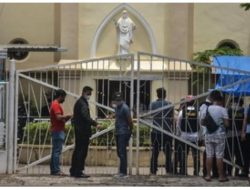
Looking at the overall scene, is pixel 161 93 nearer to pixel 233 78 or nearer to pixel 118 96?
pixel 118 96

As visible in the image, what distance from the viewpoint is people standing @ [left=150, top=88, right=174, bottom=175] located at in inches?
572

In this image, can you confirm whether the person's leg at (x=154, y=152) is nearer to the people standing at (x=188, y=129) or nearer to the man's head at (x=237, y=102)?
the people standing at (x=188, y=129)

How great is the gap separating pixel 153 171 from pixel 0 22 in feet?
39.2

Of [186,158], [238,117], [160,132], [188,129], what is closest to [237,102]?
[238,117]

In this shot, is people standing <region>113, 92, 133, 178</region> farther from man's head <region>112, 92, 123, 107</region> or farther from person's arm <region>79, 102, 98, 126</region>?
person's arm <region>79, 102, 98, 126</region>

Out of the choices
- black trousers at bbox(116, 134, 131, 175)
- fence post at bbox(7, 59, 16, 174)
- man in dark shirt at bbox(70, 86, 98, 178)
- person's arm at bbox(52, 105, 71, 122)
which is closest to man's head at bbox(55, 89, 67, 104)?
person's arm at bbox(52, 105, 71, 122)

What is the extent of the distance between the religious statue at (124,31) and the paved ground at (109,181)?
9.79 metres

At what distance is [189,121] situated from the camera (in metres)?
14.6

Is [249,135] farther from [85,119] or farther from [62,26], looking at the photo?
[62,26]

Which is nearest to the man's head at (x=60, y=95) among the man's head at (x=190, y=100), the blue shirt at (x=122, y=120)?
the blue shirt at (x=122, y=120)

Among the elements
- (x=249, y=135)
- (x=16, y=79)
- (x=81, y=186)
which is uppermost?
(x=16, y=79)

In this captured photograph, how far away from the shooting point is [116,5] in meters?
23.6

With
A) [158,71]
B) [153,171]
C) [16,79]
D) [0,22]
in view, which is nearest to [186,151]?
[153,171]

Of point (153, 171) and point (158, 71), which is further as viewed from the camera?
point (158, 71)
